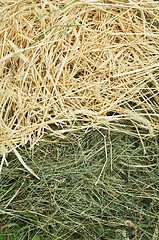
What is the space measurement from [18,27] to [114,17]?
0.42m

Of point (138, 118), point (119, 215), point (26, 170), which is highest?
point (138, 118)

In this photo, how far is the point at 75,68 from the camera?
111 centimetres

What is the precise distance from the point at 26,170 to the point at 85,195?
0.25m

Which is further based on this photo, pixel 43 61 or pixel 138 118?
pixel 43 61

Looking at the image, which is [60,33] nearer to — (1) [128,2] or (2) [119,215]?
(1) [128,2]

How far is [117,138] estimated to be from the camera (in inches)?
42.4

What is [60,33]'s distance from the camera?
1086mm

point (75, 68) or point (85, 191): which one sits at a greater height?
point (75, 68)

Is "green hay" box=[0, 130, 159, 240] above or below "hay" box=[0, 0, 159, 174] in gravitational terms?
below

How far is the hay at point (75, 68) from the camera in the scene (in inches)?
41.0

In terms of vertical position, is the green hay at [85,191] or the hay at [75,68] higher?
the hay at [75,68]

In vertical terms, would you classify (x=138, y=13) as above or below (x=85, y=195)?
above

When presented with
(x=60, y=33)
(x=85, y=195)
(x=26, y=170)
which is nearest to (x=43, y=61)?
(x=60, y=33)

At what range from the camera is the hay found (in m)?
1.04
